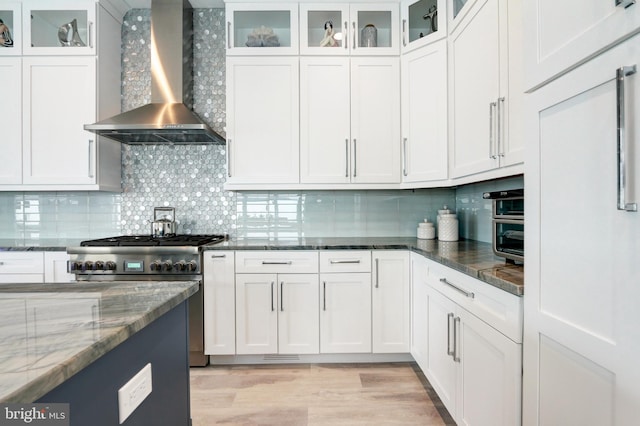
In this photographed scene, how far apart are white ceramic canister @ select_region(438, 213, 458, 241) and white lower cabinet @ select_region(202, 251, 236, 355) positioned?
1653mm

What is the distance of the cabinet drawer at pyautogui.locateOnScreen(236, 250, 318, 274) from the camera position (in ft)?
7.98

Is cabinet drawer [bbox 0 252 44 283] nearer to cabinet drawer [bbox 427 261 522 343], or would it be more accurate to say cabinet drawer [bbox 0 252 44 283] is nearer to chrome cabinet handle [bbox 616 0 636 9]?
cabinet drawer [bbox 427 261 522 343]

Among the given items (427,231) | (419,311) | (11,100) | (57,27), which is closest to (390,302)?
(419,311)

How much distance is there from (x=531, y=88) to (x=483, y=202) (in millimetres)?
1618

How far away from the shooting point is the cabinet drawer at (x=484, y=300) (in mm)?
1125

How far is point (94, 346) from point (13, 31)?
335 cm

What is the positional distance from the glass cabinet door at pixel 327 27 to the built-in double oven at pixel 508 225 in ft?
5.69

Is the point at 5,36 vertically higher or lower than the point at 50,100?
higher

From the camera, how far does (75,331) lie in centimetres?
64

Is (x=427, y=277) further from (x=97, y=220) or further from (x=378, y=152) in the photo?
(x=97, y=220)

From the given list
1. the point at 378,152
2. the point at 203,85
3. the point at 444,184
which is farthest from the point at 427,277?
the point at 203,85

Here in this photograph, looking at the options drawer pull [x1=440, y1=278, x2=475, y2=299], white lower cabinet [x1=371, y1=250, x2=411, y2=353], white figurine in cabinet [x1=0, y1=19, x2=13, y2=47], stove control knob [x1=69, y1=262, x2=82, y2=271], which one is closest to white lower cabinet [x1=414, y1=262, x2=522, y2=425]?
drawer pull [x1=440, y1=278, x2=475, y2=299]

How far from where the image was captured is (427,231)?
9.17 ft

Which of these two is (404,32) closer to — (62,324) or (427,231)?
(427,231)
